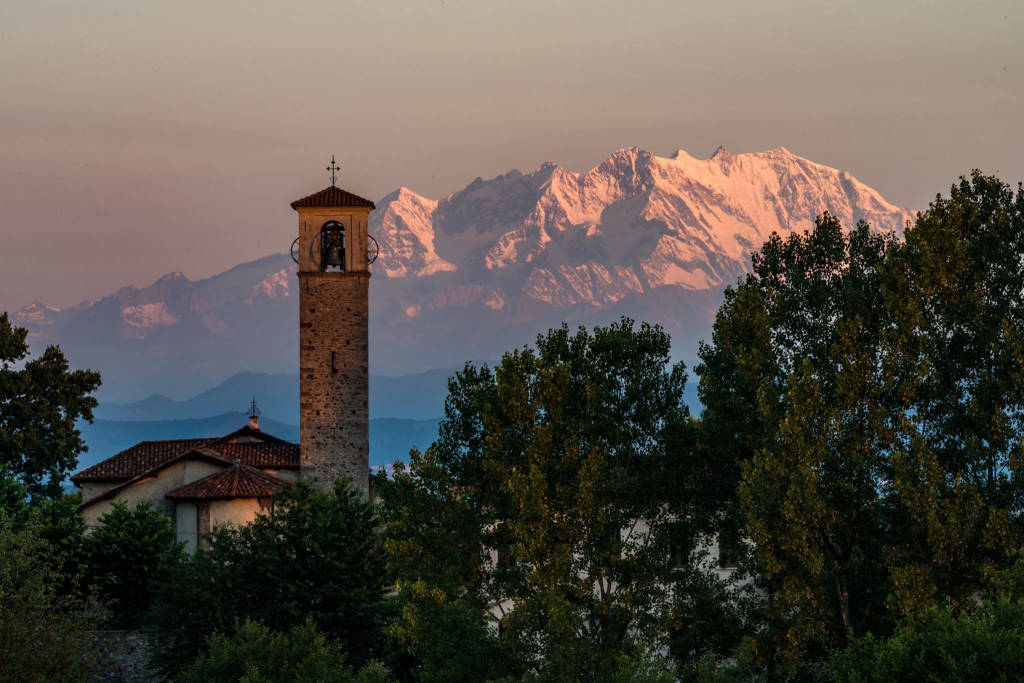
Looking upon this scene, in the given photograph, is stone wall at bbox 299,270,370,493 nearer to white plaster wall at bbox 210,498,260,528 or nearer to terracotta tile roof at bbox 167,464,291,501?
terracotta tile roof at bbox 167,464,291,501

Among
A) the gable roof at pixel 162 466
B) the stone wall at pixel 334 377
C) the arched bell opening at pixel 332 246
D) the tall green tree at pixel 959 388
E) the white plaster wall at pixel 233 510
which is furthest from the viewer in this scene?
the arched bell opening at pixel 332 246

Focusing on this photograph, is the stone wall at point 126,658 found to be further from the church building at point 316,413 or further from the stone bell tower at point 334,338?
the stone bell tower at point 334,338

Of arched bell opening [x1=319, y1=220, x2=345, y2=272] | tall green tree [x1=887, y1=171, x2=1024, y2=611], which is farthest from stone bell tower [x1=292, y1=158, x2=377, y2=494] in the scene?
tall green tree [x1=887, y1=171, x2=1024, y2=611]

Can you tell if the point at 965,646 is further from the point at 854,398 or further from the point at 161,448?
the point at 161,448

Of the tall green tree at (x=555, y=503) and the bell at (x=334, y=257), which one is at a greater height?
the bell at (x=334, y=257)

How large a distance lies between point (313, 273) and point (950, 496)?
26.6 metres

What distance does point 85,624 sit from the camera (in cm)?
3544

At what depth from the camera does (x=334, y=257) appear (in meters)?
51.8

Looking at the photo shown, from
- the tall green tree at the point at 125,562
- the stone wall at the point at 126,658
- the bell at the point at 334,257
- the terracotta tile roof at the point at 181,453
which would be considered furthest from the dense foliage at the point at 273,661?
the bell at the point at 334,257

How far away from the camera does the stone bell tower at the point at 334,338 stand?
165 ft

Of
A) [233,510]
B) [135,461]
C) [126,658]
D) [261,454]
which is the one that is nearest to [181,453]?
[135,461]

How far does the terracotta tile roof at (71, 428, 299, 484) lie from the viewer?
50.4 m

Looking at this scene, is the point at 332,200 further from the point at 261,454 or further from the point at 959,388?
the point at 959,388

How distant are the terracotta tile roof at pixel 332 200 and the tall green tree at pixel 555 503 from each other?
41.1 ft
